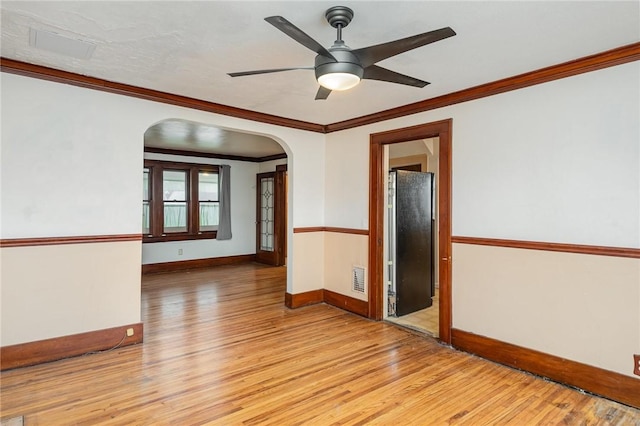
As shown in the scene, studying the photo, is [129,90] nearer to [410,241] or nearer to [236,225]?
[410,241]

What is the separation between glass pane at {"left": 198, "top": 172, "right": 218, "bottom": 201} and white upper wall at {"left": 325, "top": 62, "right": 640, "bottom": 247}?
542 centimetres

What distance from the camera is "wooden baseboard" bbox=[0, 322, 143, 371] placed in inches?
113

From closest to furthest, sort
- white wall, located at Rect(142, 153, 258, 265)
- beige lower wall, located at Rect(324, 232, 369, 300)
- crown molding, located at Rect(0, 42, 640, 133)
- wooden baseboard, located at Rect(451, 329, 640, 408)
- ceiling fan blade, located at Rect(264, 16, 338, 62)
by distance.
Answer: ceiling fan blade, located at Rect(264, 16, 338, 62)
wooden baseboard, located at Rect(451, 329, 640, 408)
crown molding, located at Rect(0, 42, 640, 133)
beige lower wall, located at Rect(324, 232, 369, 300)
white wall, located at Rect(142, 153, 258, 265)

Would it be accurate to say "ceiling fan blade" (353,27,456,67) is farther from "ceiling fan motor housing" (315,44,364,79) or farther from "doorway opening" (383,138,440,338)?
"doorway opening" (383,138,440,338)

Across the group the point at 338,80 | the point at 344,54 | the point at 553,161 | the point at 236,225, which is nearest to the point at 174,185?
the point at 236,225

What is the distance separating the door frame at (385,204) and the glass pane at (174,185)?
15.5ft

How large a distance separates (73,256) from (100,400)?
1310 mm

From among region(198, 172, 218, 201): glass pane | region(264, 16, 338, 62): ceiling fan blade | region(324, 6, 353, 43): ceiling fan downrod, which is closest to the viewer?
region(264, 16, 338, 62): ceiling fan blade

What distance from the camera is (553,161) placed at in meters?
2.84

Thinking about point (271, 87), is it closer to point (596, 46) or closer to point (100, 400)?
point (596, 46)

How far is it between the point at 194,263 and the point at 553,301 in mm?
6578

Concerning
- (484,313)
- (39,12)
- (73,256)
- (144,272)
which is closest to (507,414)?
(484,313)

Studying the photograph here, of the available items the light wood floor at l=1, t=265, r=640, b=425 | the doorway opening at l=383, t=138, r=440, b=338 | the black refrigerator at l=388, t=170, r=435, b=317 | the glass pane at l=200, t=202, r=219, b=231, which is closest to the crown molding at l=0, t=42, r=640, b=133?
the doorway opening at l=383, t=138, r=440, b=338

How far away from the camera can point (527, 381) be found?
2.79 meters
